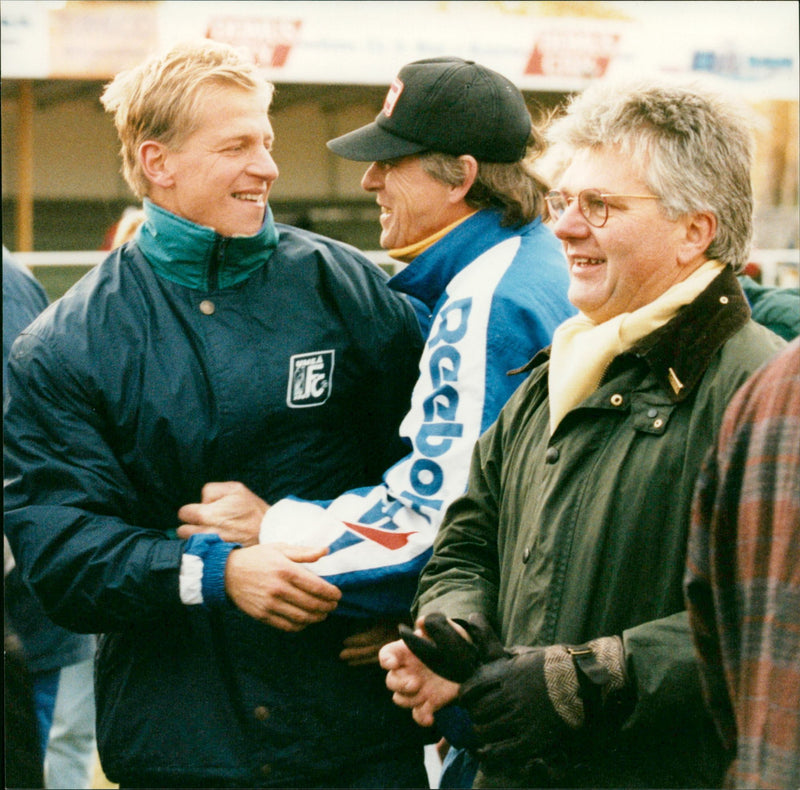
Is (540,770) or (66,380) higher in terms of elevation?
(66,380)

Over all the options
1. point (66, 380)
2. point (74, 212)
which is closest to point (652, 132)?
point (66, 380)

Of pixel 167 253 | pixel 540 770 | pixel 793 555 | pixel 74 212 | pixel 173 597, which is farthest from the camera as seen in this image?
pixel 74 212

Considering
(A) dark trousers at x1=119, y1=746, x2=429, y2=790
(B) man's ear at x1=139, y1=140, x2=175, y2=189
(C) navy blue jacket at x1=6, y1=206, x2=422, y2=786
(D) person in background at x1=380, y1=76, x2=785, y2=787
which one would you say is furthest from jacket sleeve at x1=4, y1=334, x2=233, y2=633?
(D) person in background at x1=380, y1=76, x2=785, y2=787

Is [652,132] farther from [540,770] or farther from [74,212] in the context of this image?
[74,212]

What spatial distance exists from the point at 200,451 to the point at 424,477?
0.50 meters

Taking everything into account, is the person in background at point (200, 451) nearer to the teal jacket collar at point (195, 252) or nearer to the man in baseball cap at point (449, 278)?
the teal jacket collar at point (195, 252)

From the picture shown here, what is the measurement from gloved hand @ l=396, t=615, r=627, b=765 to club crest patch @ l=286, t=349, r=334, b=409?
0.85 m

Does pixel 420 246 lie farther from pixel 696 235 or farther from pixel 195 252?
pixel 696 235

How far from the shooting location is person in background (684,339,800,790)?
124cm

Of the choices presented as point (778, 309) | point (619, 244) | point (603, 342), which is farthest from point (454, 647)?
point (778, 309)

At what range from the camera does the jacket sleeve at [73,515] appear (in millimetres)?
2559

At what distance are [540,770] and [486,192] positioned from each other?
135 cm

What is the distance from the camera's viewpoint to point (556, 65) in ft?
28.1

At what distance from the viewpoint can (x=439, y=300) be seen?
2658mm
